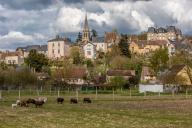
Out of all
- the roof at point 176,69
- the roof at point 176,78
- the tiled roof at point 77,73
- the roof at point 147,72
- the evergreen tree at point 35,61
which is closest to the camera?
the roof at point 176,78

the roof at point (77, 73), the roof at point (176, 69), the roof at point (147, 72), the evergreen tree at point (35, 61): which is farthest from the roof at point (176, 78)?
the evergreen tree at point (35, 61)

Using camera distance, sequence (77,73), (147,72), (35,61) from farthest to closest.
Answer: (35,61)
(147,72)
(77,73)

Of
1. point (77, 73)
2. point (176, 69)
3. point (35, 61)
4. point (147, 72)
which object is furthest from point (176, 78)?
point (35, 61)

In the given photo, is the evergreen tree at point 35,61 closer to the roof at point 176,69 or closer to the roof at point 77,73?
the roof at point 77,73

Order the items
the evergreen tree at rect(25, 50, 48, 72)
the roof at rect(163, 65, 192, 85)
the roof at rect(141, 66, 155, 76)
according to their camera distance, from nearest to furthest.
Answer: the roof at rect(163, 65, 192, 85)
the roof at rect(141, 66, 155, 76)
the evergreen tree at rect(25, 50, 48, 72)

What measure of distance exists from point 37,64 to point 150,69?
36.1 m

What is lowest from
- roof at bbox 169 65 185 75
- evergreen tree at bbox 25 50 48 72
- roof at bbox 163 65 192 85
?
roof at bbox 163 65 192 85

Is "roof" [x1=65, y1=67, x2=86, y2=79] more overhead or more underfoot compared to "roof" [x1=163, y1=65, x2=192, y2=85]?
more overhead

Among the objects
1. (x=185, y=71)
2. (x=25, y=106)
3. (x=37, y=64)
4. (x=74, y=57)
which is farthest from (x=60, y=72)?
(x=25, y=106)

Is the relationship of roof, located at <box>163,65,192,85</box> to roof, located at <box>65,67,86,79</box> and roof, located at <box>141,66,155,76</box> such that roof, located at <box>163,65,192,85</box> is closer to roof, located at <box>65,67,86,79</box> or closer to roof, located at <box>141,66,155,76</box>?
roof, located at <box>141,66,155,76</box>

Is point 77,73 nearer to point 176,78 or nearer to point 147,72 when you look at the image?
point 147,72

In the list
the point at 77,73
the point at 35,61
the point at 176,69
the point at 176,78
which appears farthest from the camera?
the point at 35,61

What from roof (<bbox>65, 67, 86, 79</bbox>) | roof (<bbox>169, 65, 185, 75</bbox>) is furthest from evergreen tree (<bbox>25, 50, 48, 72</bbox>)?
roof (<bbox>169, 65, 185, 75</bbox>)

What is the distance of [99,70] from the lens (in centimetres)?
15700
